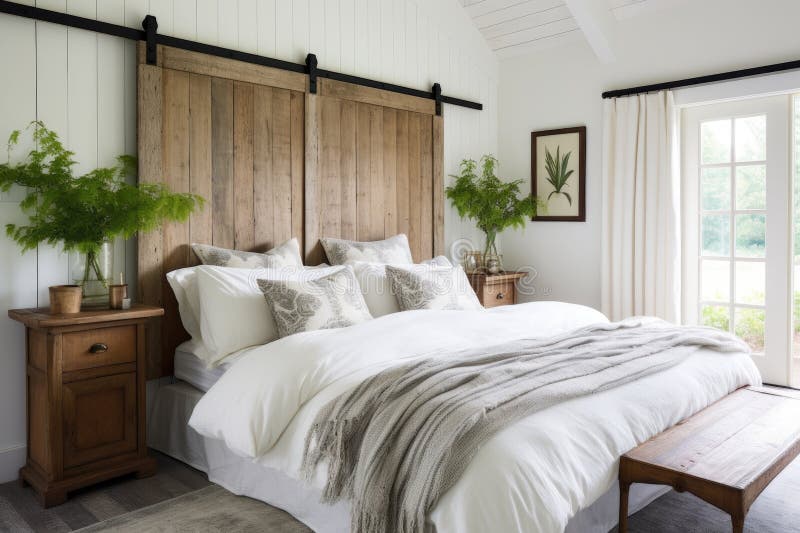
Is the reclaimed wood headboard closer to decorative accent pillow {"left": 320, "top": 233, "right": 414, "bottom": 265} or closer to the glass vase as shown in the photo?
decorative accent pillow {"left": 320, "top": 233, "right": 414, "bottom": 265}

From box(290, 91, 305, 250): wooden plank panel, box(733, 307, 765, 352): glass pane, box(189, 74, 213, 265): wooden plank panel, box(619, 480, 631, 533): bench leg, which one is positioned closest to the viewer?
box(619, 480, 631, 533): bench leg

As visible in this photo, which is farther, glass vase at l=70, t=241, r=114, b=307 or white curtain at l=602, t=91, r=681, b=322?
white curtain at l=602, t=91, r=681, b=322

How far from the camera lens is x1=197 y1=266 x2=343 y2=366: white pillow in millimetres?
3043

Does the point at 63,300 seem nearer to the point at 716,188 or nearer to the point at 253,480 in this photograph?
the point at 253,480

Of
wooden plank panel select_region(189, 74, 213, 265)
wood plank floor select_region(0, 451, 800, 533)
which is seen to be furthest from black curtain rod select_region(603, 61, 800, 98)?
wooden plank panel select_region(189, 74, 213, 265)

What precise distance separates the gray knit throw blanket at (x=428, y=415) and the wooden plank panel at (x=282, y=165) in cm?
172

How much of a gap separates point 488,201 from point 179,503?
123 inches

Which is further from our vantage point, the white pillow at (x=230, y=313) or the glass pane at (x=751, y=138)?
the glass pane at (x=751, y=138)

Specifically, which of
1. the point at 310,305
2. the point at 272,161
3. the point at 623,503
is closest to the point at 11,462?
the point at 310,305

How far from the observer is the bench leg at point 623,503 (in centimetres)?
213

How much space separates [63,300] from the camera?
282cm

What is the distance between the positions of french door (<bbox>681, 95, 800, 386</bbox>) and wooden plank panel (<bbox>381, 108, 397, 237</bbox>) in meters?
2.08

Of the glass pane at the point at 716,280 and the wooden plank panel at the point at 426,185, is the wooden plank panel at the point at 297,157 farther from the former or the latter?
the glass pane at the point at 716,280

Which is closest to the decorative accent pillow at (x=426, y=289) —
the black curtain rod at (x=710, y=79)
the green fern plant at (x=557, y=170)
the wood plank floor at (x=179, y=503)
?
the wood plank floor at (x=179, y=503)
